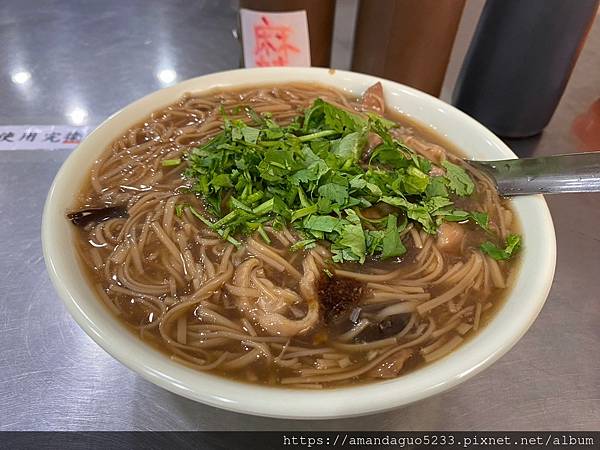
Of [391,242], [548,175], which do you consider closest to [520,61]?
[548,175]

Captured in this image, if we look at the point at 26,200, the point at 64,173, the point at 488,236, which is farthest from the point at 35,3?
the point at 488,236

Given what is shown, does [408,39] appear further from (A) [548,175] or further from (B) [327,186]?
(B) [327,186]

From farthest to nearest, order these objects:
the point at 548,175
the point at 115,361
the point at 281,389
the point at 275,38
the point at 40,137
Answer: the point at 40,137 → the point at 275,38 → the point at 115,361 → the point at 548,175 → the point at 281,389

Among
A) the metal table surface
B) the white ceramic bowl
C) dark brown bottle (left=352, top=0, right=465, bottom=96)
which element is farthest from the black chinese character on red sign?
dark brown bottle (left=352, top=0, right=465, bottom=96)

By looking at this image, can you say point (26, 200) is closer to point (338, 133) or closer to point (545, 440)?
point (338, 133)

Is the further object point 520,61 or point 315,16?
point 315,16

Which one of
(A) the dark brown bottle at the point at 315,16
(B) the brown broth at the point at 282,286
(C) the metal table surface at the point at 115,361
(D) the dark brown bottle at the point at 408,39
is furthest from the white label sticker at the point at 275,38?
(B) the brown broth at the point at 282,286

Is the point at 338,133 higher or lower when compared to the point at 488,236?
higher
